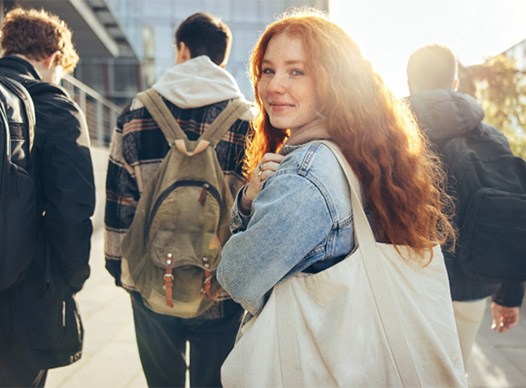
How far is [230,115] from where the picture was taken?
2623 millimetres

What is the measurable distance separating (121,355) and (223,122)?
2.57 meters

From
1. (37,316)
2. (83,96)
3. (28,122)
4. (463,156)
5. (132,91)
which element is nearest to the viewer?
(28,122)

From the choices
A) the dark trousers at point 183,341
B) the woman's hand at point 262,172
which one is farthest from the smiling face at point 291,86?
the dark trousers at point 183,341

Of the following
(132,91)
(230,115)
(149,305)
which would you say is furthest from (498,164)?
(132,91)

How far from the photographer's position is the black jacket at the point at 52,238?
2402 millimetres

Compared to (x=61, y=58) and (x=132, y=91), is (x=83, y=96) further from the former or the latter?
(x=132, y=91)

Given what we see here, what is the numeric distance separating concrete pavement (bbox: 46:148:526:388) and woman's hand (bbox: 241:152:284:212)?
8.31ft

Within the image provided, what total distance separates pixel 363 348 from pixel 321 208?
0.38 m

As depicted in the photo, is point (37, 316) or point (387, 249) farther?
point (37, 316)

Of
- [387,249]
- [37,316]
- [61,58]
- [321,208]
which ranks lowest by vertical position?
[37,316]

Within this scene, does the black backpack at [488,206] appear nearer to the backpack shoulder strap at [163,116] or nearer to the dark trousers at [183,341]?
the dark trousers at [183,341]

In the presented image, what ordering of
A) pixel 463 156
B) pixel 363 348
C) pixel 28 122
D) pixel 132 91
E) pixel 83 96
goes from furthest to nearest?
pixel 132 91 < pixel 83 96 < pixel 463 156 < pixel 28 122 < pixel 363 348

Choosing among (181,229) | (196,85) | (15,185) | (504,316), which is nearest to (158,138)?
(196,85)

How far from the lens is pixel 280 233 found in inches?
57.9
